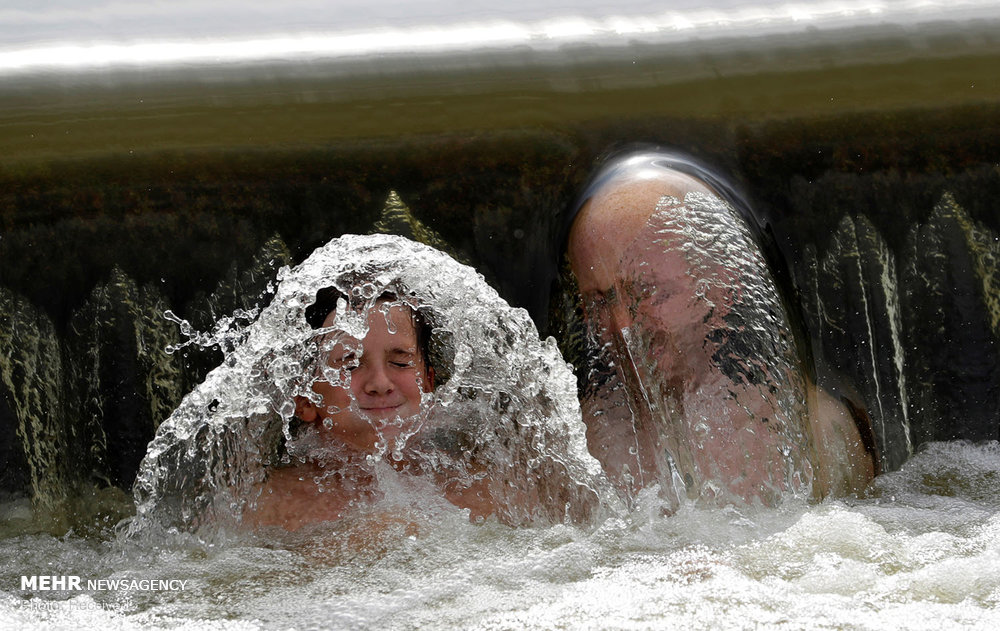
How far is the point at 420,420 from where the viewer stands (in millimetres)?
1718

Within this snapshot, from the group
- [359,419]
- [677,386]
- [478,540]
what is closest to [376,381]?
[359,419]

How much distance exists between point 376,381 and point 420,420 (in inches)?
4.8

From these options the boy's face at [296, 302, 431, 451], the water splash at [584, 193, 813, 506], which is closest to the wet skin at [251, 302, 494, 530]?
the boy's face at [296, 302, 431, 451]

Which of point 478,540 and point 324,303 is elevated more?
point 324,303

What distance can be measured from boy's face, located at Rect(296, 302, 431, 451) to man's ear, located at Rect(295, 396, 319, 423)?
0.7 inches

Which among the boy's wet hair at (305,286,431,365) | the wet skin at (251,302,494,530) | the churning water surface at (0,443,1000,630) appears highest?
the boy's wet hair at (305,286,431,365)

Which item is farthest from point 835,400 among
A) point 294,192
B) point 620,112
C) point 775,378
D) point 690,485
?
point 294,192

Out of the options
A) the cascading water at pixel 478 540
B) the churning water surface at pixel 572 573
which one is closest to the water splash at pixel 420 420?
the cascading water at pixel 478 540

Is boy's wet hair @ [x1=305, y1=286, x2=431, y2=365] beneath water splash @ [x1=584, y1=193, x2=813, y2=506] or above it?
above

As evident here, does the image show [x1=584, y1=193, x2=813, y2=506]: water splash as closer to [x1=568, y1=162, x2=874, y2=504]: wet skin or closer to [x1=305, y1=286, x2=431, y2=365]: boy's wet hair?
[x1=568, y1=162, x2=874, y2=504]: wet skin

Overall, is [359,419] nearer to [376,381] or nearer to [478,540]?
[376,381]

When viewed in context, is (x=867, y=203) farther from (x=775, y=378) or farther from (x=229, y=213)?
(x=229, y=213)

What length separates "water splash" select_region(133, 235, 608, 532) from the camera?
1622 millimetres

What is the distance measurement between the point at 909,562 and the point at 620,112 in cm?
91
